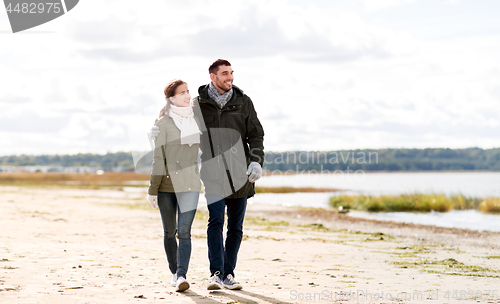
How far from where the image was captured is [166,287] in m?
5.30

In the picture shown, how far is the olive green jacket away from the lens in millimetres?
4996

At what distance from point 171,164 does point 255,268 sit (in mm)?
2507

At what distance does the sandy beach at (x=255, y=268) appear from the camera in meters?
4.97

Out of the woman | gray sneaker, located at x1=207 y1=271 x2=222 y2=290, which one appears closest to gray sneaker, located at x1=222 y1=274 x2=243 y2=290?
gray sneaker, located at x1=207 y1=271 x2=222 y2=290

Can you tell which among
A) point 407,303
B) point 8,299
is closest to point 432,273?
point 407,303

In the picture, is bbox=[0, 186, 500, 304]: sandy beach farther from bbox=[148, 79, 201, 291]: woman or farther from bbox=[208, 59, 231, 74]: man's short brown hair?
bbox=[208, 59, 231, 74]: man's short brown hair

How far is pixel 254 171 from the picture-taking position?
5.05 m

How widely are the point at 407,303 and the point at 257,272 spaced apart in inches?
87.6

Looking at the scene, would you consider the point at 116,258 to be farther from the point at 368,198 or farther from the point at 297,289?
the point at 368,198

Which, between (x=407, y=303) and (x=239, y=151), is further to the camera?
(x=239, y=151)

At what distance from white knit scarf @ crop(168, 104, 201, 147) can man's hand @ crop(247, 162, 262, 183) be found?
0.59 m

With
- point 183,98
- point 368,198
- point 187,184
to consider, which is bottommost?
point 368,198

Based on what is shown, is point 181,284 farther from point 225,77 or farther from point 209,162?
point 225,77

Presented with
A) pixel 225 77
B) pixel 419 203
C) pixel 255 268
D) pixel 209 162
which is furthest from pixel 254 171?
pixel 419 203
